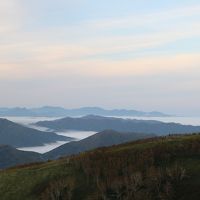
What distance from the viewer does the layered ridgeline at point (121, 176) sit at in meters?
32.0

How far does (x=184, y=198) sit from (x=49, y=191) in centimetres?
1168

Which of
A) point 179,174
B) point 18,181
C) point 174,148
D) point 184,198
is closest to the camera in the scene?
point 184,198

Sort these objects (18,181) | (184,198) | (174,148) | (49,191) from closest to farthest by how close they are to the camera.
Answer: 1. (184,198)
2. (49,191)
3. (174,148)
4. (18,181)

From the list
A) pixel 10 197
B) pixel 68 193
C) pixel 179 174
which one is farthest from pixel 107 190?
pixel 10 197

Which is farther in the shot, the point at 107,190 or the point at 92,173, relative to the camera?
the point at 92,173

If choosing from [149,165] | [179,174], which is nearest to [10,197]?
[149,165]

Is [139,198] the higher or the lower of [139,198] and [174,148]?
the lower

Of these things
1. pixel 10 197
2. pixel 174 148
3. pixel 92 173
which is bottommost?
pixel 10 197

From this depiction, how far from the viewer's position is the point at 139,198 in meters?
31.0

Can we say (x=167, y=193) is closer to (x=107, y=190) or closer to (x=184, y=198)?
(x=184, y=198)

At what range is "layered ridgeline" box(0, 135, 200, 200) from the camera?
105 feet

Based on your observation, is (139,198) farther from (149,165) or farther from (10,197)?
(10,197)

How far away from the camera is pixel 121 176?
35.3 metres

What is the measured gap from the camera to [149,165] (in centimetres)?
3622
